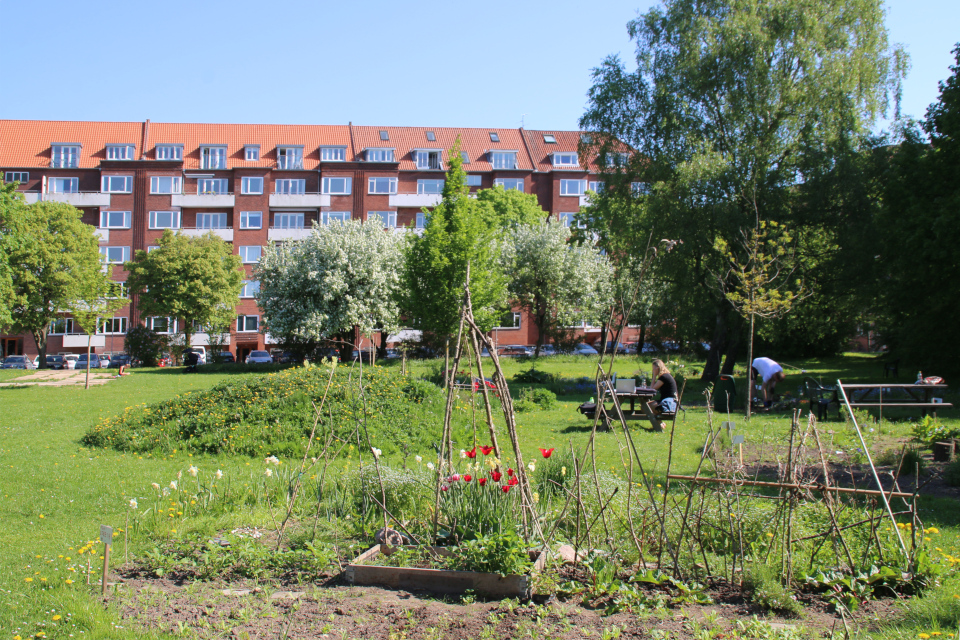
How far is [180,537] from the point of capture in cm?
585

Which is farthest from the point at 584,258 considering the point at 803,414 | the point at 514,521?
the point at 514,521

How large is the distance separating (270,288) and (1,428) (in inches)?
1051

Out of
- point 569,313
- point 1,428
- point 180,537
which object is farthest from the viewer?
point 569,313

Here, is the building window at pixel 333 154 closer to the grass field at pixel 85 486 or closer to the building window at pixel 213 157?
the building window at pixel 213 157

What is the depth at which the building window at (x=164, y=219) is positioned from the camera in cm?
5569

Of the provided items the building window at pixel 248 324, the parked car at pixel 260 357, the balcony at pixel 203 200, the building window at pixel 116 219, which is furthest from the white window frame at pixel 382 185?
the building window at pixel 116 219

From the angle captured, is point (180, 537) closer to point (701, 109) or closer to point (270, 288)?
point (701, 109)

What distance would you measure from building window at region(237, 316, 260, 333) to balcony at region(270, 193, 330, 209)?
354 inches

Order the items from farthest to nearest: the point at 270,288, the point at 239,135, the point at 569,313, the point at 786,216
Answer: the point at 239,135
the point at 569,313
the point at 270,288
the point at 786,216

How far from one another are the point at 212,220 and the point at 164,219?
3.62m

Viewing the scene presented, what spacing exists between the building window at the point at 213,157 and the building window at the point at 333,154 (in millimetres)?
7676

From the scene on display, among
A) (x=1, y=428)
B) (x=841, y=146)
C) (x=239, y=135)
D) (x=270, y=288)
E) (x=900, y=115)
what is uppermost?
(x=239, y=135)

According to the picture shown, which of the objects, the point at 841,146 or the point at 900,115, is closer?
the point at 841,146

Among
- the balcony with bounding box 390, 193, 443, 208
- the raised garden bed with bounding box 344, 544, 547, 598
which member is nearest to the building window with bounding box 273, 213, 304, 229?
the balcony with bounding box 390, 193, 443, 208
